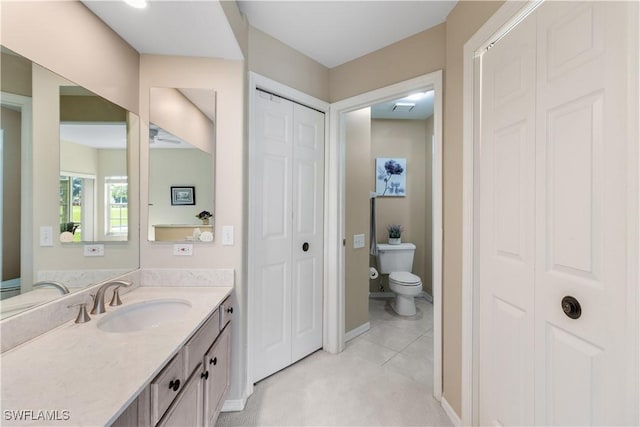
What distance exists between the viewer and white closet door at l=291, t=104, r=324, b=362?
211cm

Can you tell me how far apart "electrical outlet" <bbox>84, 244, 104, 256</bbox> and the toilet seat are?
2.76 meters

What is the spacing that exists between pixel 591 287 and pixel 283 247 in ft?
5.53

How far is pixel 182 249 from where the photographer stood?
62.5 inches

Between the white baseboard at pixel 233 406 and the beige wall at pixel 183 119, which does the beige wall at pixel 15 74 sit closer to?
the beige wall at pixel 183 119

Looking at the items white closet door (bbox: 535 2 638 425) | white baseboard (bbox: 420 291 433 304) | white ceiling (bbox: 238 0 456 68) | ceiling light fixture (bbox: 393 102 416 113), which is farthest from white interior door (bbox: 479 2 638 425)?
white baseboard (bbox: 420 291 433 304)

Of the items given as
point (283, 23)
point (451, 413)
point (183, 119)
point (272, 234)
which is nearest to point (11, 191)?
point (183, 119)

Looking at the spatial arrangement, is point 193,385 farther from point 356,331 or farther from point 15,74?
point 356,331

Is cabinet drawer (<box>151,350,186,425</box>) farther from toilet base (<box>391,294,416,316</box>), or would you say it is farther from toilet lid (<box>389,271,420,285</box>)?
toilet base (<box>391,294,416,316</box>)

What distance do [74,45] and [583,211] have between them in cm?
222

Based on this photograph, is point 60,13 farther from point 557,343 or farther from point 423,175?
point 423,175

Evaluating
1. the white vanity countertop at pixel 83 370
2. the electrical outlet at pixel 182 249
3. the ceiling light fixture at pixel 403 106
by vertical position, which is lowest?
the white vanity countertop at pixel 83 370

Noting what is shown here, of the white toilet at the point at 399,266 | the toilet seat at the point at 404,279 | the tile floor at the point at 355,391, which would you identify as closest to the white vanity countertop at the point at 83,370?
the tile floor at the point at 355,391

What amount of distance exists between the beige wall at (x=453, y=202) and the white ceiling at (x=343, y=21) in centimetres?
22

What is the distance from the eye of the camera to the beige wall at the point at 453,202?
1509 mm
